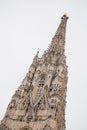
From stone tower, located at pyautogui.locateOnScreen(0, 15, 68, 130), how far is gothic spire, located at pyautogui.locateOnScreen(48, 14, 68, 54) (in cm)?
43

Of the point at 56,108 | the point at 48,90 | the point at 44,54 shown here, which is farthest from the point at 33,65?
the point at 56,108

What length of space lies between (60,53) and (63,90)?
8.64 metres

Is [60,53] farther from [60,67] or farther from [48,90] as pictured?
[48,90]

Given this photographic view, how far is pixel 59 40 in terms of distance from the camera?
65.1 metres

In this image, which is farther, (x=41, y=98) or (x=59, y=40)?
(x=59, y=40)

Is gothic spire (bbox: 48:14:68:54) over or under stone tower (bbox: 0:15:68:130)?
over

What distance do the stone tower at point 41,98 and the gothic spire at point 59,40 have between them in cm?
43

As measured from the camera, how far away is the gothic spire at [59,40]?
6251cm

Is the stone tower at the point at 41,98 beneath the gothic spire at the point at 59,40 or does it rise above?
beneath

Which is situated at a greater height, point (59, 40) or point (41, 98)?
point (59, 40)

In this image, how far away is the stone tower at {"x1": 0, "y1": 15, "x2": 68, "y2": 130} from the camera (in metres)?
47.6

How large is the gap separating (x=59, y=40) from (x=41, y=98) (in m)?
18.1

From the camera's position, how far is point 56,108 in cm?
4844

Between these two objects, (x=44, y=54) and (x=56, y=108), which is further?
(x=44, y=54)
